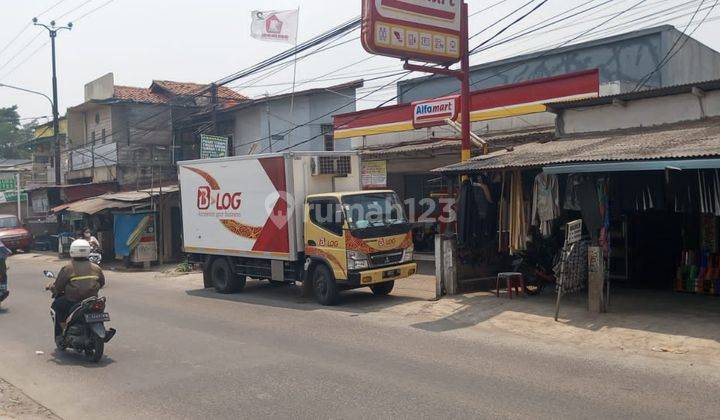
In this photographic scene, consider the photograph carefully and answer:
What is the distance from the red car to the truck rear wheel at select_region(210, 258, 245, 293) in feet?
65.0

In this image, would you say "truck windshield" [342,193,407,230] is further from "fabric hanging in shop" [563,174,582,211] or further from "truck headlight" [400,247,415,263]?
"fabric hanging in shop" [563,174,582,211]

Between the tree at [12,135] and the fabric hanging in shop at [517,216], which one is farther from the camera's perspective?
the tree at [12,135]

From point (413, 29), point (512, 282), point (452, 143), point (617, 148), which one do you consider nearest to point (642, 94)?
point (617, 148)

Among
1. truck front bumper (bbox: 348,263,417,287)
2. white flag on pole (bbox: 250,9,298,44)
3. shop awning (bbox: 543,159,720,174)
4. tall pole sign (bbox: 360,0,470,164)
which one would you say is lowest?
truck front bumper (bbox: 348,263,417,287)

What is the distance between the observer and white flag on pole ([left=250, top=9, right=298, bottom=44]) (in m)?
23.2

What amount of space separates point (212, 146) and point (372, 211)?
1349 cm

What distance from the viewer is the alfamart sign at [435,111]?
15.4 m

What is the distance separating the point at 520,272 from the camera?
12.9 meters

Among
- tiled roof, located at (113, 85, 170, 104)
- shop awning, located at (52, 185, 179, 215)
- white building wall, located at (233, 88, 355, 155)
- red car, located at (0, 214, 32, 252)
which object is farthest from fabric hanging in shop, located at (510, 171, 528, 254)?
tiled roof, located at (113, 85, 170, 104)

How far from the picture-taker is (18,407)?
6.84m

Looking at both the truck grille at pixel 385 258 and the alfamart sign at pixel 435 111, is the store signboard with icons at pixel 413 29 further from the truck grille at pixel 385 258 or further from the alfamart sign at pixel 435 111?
the truck grille at pixel 385 258

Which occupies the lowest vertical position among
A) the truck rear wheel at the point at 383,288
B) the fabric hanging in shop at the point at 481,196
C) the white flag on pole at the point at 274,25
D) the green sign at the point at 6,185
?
the truck rear wheel at the point at 383,288

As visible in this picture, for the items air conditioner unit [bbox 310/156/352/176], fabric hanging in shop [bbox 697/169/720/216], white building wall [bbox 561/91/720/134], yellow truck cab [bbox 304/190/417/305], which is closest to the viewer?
fabric hanging in shop [bbox 697/169/720/216]

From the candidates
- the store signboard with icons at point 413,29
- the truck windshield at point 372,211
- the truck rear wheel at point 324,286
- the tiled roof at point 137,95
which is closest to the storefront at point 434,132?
the truck windshield at point 372,211
